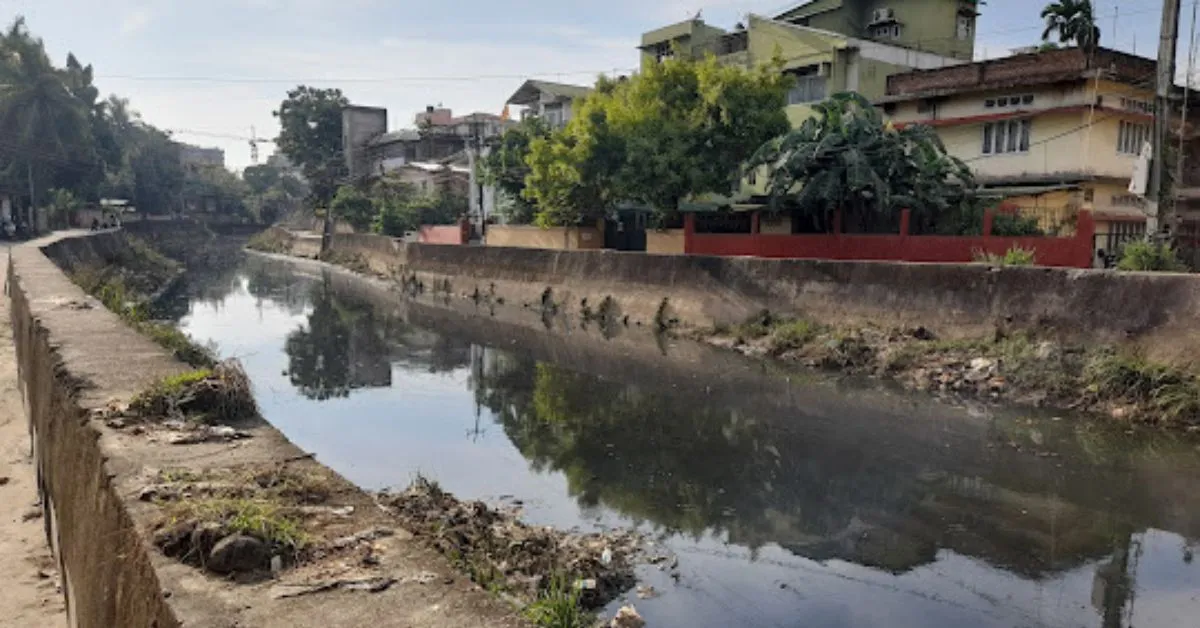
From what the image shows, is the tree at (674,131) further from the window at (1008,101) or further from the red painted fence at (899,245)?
the window at (1008,101)

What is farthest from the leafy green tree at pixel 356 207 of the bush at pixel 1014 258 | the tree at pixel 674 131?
the bush at pixel 1014 258

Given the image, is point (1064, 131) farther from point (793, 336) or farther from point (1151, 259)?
point (793, 336)

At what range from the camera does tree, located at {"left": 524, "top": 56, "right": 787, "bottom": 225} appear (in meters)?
19.6

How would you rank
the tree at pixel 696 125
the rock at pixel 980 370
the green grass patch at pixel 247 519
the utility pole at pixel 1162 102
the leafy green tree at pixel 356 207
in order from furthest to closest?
the leafy green tree at pixel 356 207 < the tree at pixel 696 125 < the utility pole at pixel 1162 102 < the rock at pixel 980 370 < the green grass patch at pixel 247 519

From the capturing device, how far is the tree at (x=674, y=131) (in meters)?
19.6

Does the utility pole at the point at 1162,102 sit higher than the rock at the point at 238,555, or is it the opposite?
the utility pole at the point at 1162,102

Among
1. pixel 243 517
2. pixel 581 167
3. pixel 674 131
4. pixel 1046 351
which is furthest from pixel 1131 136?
pixel 243 517

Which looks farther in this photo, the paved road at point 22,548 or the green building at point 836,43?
the green building at point 836,43

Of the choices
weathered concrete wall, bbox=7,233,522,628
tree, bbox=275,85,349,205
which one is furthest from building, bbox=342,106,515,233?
weathered concrete wall, bbox=7,233,522,628

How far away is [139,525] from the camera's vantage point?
2959 mm

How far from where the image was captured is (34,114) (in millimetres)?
37438

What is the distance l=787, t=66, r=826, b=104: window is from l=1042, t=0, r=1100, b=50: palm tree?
729 cm

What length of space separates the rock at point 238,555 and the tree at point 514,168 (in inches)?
1000

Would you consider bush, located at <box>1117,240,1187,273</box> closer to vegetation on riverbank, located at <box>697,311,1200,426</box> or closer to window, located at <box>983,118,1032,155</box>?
vegetation on riverbank, located at <box>697,311,1200,426</box>
